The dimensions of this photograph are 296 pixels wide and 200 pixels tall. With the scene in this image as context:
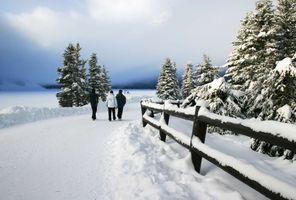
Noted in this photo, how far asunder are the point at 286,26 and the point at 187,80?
125 ft

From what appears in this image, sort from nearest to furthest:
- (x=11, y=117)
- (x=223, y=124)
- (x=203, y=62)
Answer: (x=223, y=124), (x=11, y=117), (x=203, y=62)

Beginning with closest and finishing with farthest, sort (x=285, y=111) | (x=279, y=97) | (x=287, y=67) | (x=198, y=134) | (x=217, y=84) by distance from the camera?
(x=198, y=134), (x=287, y=67), (x=285, y=111), (x=279, y=97), (x=217, y=84)

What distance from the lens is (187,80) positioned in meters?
66.4

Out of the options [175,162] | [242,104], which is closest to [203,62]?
[242,104]

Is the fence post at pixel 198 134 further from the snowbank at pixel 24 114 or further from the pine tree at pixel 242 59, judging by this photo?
the pine tree at pixel 242 59

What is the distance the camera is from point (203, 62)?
4109 centimetres

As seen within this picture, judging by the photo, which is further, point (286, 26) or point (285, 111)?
point (286, 26)

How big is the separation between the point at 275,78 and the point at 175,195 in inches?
228

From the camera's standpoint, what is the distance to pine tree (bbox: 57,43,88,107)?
4525 cm

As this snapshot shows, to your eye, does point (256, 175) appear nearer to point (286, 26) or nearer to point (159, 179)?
point (159, 179)

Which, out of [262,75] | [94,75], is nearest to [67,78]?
[94,75]

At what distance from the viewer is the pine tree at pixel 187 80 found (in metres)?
64.9

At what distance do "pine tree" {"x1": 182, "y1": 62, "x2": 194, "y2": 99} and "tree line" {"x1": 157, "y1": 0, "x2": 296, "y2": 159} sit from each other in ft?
111

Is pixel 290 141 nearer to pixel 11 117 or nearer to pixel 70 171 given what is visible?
pixel 70 171
